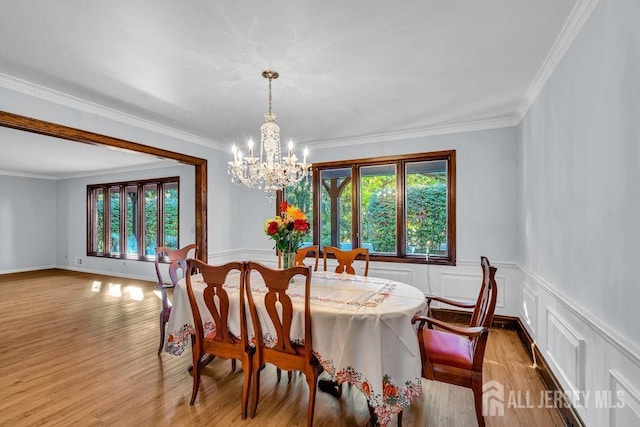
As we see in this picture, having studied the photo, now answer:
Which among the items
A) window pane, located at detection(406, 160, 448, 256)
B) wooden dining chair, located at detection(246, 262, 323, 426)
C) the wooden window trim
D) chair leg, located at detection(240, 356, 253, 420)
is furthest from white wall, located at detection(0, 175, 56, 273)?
window pane, located at detection(406, 160, 448, 256)

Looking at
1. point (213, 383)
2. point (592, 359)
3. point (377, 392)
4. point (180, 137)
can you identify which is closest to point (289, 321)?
point (377, 392)

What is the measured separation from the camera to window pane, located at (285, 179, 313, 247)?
194 inches

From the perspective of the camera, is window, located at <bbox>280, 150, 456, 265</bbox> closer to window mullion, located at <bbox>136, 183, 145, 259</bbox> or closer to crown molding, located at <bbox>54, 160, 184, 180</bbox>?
crown molding, located at <bbox>54, 160, 184, 180</bbox>

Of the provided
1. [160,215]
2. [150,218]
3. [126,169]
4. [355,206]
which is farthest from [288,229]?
[126,169]

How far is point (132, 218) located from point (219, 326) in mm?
6241

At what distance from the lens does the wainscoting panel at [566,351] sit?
1.79 m

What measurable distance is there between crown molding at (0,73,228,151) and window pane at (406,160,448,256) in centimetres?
341

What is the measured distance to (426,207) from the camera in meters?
4.20

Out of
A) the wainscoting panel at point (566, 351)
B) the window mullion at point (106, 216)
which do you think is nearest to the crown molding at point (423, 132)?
the wainscoting panel at point (566, 351)

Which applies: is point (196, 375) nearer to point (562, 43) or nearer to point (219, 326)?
point (219, 326)

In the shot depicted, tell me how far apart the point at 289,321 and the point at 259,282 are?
31.2 inches

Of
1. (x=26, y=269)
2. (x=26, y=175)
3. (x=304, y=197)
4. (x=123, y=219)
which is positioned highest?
(x=26, y=175)

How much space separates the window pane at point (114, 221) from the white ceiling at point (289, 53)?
4904mm

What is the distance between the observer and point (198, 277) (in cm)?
278
